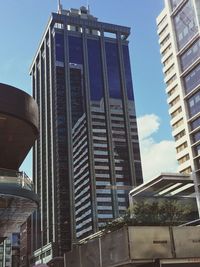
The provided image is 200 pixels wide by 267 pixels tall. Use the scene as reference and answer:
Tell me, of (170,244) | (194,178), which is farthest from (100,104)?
(170,244)

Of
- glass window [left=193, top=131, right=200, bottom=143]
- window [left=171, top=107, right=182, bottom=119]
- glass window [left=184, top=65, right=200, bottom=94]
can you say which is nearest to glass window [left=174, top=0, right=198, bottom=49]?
glass window [left=184, top=65, right=200, bottom=94]

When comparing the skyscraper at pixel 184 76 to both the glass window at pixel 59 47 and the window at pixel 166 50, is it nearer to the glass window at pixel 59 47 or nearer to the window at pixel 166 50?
the window at pixel 166 50

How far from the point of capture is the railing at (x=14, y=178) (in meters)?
19.2

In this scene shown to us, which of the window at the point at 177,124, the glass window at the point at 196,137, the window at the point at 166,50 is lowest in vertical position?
the glass window at the point at 196,137

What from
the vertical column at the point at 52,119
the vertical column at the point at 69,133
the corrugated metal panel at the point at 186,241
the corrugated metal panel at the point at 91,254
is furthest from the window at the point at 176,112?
the vertical column at the point at 52,119

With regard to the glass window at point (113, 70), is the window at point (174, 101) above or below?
below

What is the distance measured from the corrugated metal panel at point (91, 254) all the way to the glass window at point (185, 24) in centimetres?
7740

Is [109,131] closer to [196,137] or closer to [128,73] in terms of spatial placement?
[128,73]

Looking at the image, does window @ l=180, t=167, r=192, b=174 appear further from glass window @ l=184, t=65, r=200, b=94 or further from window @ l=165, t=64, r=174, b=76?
window @ l=165, t=64, r=174, b=76

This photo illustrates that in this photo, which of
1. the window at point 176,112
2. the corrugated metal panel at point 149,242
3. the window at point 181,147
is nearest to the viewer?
the corrugated metal panel at point 149,242

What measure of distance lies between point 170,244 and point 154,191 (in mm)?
74939

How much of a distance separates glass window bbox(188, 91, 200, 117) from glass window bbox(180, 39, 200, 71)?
715 cm

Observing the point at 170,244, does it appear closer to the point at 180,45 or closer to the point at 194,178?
the point at 194,178

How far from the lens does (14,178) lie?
19750 millimetres
